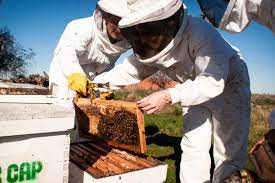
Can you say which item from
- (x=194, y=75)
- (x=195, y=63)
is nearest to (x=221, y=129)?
(x=194, y=75)

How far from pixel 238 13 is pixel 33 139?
1653 millimetres

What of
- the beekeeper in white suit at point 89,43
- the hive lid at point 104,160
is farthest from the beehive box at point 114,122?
the beekeeper in white suit at point 89,43

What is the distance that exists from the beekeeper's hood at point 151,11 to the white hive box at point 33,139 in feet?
3.91

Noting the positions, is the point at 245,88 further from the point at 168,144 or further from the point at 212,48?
the point at 168,144

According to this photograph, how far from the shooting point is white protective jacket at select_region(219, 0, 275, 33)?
1.96 meters

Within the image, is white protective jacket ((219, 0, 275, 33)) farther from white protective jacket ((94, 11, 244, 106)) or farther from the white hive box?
the white hive box

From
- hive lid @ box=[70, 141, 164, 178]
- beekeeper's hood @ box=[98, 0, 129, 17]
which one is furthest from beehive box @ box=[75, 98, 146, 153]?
beekeeper's hood @ box=[98, 0, 129, 17]

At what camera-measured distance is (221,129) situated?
3.59 meters

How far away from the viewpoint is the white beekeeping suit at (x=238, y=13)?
1967 millimetres

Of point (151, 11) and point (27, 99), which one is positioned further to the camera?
point (151, 11)

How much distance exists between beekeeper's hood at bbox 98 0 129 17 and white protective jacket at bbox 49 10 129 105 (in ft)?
0.96

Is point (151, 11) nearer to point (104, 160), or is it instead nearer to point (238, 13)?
point (238, 13)

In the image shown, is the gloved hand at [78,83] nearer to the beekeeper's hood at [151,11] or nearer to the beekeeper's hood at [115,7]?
the beekeeper's hood at [151,11]

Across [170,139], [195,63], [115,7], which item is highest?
[115,7]
